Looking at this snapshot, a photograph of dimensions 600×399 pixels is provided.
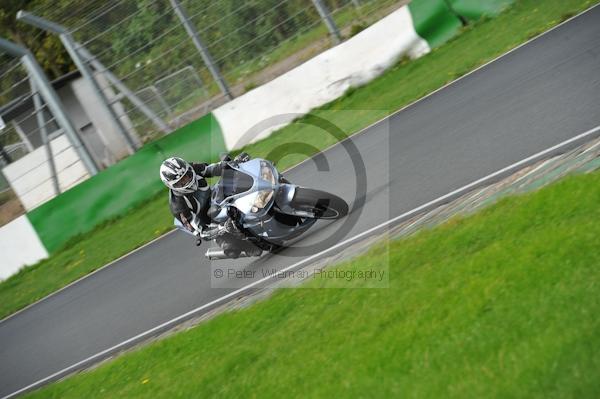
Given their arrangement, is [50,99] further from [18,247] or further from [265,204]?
[265,204]

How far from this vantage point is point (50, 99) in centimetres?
1489

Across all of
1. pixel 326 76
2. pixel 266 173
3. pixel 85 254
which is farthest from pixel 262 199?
pixel 326 76

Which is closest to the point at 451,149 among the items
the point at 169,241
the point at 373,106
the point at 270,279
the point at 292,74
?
the point at 270,279

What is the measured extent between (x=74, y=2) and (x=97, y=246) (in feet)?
17.0

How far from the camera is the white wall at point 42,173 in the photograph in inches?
590

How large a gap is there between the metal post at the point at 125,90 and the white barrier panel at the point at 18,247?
3298mm

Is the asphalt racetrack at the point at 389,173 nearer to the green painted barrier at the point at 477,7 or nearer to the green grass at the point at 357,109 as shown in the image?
the green grass at the point at 357,109

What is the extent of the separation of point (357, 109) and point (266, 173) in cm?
574

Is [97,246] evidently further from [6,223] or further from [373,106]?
[373,106]

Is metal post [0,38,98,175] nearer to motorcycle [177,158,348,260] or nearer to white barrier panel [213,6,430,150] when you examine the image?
white barrier panel [213,6,430,150]

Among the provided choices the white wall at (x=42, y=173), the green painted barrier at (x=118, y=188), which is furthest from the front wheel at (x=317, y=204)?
the white wall at (x=42, y=173)

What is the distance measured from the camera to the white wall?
1499cm

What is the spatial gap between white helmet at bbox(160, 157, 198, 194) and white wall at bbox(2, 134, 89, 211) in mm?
7200

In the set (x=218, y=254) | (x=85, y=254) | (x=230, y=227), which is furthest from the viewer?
(x=85, y=254)
